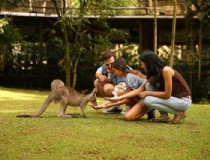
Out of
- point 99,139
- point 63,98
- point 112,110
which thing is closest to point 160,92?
point 63,98

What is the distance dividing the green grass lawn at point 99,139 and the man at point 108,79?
3.26 ft

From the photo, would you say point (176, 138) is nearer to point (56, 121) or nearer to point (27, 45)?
point (56, 121)

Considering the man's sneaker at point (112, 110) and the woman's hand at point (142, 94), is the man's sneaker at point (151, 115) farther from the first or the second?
the man's sneaker at point (112, 110)

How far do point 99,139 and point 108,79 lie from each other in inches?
113

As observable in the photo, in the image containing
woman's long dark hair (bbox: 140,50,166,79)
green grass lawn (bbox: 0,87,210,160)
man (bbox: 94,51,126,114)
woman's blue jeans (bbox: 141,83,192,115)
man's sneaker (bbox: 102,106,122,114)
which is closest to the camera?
green grass lawn (bbox: 0,87,210,160)

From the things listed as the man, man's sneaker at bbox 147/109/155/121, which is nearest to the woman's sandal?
man's sneaker at bbox 147/109/155/121

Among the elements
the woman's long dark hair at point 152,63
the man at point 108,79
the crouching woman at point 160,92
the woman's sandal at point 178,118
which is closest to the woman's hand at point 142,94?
the crouching woman at point 160,92

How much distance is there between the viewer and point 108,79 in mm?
8898

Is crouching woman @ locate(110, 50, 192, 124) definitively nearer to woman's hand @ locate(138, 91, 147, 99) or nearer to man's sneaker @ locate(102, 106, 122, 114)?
woman's hand @ locate(138, 91, 147, 99)

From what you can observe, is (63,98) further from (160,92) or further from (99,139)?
(99,139)

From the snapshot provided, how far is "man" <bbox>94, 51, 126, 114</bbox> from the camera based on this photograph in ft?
27.9

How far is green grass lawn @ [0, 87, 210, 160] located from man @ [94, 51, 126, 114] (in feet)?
3.26

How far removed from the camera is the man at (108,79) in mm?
8516

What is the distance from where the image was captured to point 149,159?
533 cm
